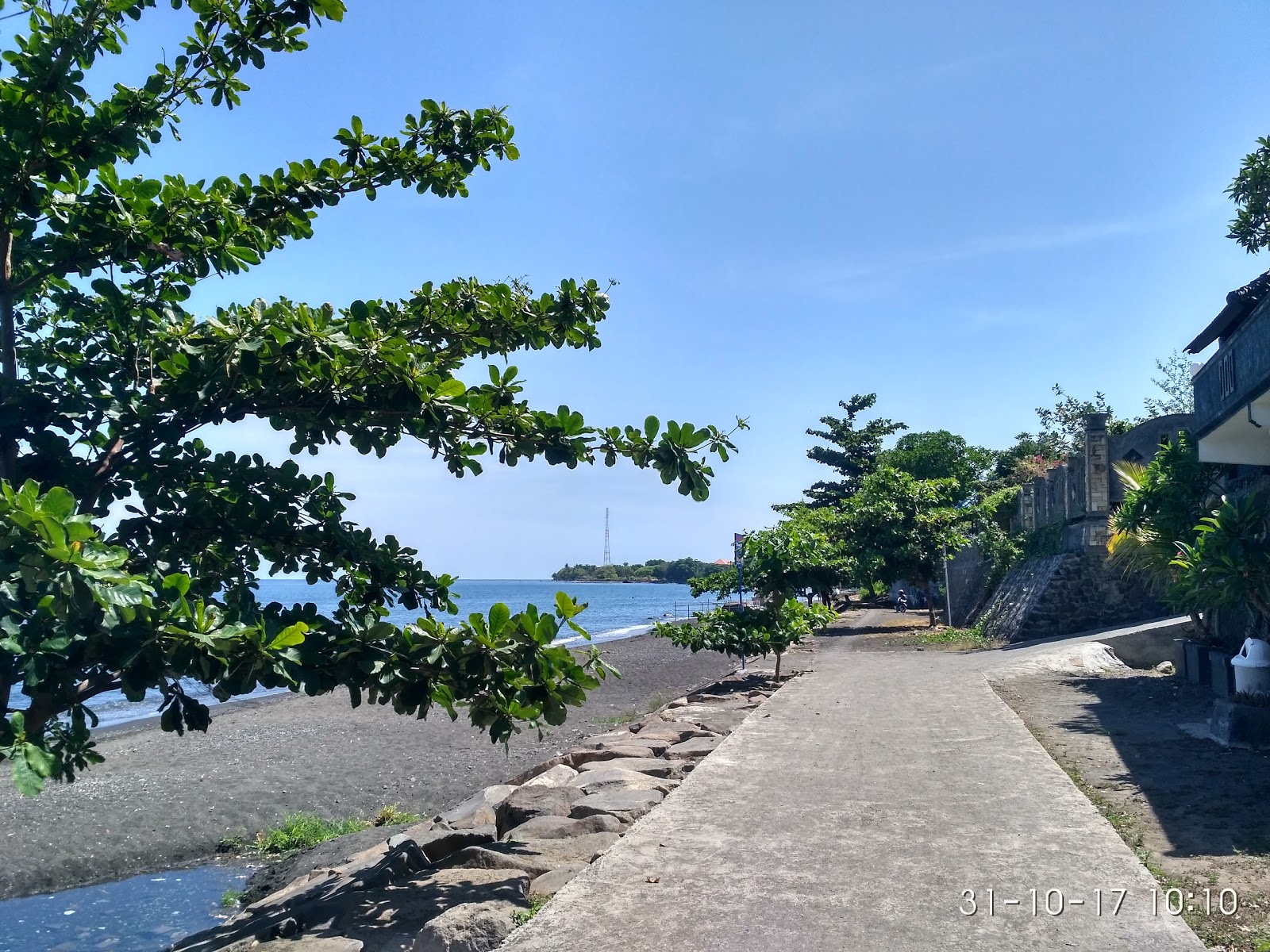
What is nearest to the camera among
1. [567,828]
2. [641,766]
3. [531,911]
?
[531,911]

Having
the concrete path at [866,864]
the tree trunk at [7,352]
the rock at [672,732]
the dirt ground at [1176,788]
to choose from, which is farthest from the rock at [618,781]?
the tree trunk at [7,352]

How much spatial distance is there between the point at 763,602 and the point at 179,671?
12.4 meters

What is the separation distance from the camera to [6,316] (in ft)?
12.9

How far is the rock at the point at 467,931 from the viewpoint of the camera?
436 centimetres

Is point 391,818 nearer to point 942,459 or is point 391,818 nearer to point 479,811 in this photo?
point 479,811

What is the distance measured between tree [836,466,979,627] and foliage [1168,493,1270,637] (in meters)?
17.1

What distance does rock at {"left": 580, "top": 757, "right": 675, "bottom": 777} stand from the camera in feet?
27.9

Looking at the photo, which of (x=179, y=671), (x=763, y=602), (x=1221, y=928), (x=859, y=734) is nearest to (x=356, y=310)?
(x=179, y=671)

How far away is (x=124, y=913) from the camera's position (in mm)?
9164

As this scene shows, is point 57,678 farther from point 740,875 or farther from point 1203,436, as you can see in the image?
point 1203,436

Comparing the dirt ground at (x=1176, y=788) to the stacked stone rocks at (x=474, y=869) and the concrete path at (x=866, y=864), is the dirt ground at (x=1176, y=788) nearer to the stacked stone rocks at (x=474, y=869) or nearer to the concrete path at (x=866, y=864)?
the concrete path at (x=866, y=864)

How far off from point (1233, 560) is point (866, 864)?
5647mm

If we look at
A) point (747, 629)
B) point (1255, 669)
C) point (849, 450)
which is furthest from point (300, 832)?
point (849, 450)

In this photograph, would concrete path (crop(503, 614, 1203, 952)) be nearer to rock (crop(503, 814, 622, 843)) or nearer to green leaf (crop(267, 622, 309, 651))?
rock (crop(503, 814, 622, 843))
